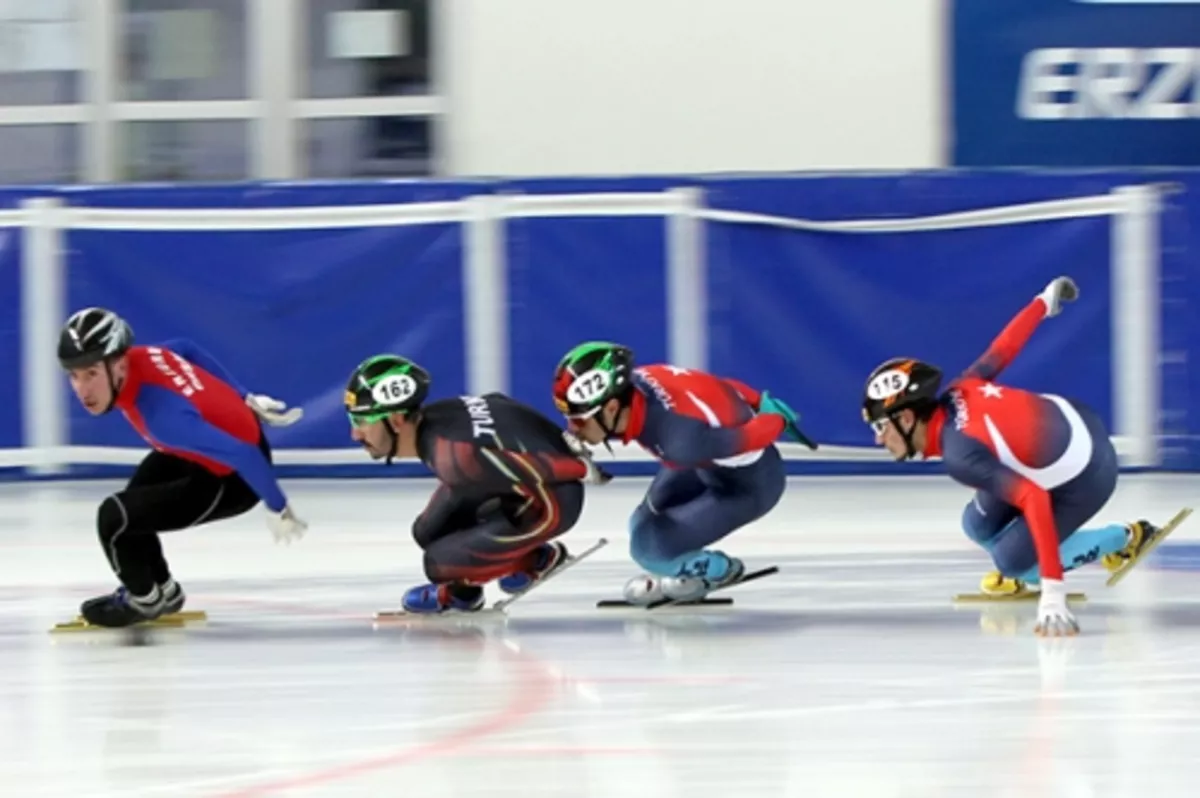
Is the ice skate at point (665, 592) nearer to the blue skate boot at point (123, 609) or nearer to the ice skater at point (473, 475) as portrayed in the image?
the ice skater at point (473, 475)

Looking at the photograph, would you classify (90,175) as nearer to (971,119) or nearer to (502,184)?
(502,184)

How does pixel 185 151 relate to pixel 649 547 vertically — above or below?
above

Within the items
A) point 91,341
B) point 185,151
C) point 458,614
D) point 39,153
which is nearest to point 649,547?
point 458,614

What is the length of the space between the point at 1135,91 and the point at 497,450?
20.4 ft

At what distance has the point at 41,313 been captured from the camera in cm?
1095

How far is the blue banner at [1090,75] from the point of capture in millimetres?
11750

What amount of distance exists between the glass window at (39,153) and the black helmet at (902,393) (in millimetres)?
8190

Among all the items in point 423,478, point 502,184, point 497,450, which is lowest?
point 423,478

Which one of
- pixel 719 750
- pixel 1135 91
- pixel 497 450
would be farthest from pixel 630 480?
pixel 719 750

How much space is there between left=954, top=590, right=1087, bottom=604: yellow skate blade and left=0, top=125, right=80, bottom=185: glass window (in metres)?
7.98

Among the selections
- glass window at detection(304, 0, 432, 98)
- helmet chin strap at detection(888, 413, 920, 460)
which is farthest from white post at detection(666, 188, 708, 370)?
helmet chin strap at detection(888, 413, 920, 460)

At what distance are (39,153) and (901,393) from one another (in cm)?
846

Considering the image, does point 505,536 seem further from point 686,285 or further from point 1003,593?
point 686,285

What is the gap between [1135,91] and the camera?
11.8m
